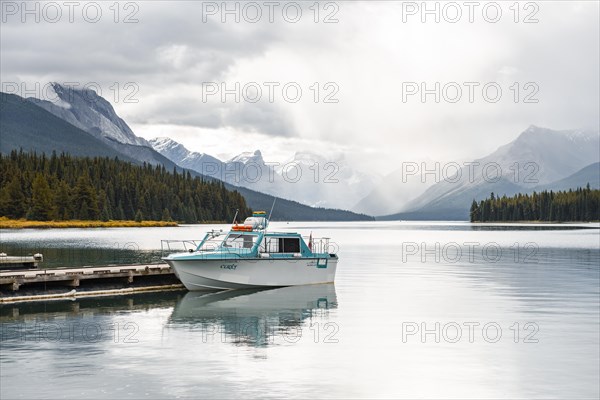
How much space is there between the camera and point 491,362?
27.2 meters

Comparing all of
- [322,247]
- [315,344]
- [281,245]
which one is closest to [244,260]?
[281,245]

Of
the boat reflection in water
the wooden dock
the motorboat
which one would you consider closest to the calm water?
the boat reflection in water

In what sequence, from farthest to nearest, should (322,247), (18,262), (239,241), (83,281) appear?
(322,247), (18,262), (239,241), (83,281)

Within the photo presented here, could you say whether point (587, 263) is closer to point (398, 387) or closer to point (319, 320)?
point (319, 320)

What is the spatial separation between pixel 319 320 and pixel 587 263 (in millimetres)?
48157

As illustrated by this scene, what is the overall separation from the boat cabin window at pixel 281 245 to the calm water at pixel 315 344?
276 cm

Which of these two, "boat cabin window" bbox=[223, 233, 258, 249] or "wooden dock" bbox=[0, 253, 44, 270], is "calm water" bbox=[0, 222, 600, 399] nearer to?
"boat cabin window" bbox=[223, 233, 258, 249]

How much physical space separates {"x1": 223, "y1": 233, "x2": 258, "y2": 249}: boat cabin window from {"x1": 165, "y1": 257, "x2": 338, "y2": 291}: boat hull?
0.96 meters

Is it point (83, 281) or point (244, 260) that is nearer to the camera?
point (83, 281)

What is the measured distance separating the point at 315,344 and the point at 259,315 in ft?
27.8

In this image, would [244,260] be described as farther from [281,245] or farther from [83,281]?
[83,281]

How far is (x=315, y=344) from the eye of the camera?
30203mm

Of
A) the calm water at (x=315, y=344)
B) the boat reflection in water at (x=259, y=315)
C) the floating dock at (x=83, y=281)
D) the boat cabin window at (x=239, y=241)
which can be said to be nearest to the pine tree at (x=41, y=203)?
the floating dock at (x=83, y=281)

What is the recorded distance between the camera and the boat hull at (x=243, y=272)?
152ft
